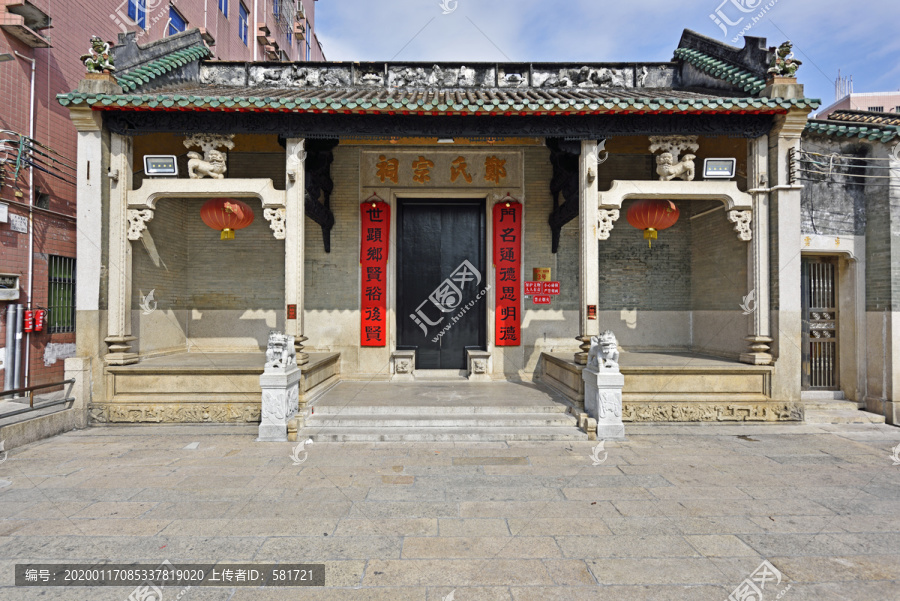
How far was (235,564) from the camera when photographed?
3.23 metres

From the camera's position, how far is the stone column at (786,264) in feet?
22.4

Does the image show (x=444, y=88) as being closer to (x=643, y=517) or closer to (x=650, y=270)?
(x=650, y=270)

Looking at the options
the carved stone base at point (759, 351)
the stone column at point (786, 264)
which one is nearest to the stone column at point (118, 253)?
the carved stone base at point (759, 351)

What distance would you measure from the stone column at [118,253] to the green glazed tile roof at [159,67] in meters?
0.91

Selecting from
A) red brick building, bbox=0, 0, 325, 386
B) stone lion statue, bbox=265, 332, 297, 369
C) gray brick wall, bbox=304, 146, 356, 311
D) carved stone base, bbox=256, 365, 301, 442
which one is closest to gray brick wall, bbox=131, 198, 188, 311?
red brick building, bbox=0, 0, 325, 386

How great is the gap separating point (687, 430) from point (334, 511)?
525cm

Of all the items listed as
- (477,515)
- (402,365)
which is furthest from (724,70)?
(477,515)

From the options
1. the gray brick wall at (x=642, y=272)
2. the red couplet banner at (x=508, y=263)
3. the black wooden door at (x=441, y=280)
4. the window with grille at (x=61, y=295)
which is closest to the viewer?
the window with grille at (x=61, y=295)

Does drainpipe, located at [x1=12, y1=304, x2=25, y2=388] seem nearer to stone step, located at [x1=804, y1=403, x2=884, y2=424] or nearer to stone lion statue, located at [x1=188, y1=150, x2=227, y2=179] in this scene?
stone lion statue, located at [x1=188, y1=150, x2=227, y2=179]

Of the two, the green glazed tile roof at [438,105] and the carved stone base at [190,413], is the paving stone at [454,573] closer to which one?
the carved stone base at [190,413]

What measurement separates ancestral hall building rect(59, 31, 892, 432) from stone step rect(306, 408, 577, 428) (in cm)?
68

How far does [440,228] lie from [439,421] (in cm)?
454

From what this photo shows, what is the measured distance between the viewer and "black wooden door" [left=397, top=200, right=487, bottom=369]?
954 cm

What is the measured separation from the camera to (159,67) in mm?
7980
